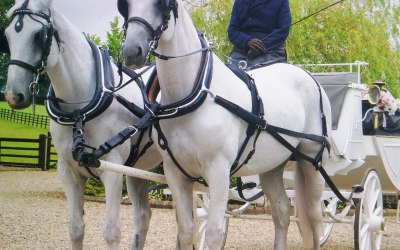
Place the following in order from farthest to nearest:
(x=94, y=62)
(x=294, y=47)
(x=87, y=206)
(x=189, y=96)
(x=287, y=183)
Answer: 1. (x=294, y=47)
2. (x=87, y=206)
3. (x=287, y=183)
4. (x=94, y=62)
5. (x=189, y=96)

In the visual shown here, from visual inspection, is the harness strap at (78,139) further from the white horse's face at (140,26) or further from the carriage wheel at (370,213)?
the carriage wheel at (370,213)

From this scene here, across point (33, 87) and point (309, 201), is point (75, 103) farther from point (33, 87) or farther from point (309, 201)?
point (309, 201)

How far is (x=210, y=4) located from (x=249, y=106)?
16.2 m

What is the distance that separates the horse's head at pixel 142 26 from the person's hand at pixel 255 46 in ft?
5.38

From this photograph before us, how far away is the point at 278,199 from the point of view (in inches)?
239

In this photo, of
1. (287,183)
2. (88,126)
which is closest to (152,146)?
(88,126)

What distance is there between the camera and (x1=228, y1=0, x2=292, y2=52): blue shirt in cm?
615

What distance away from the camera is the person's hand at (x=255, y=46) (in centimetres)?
607

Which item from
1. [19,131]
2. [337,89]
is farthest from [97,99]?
[19,131]

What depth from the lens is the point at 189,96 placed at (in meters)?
4.67

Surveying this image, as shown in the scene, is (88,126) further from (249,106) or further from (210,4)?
(210,4)

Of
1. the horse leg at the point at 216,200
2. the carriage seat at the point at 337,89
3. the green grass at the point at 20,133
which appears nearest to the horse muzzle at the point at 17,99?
the horse leg at the point at 216,200

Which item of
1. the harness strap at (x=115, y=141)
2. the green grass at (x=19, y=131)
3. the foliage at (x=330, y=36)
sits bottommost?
the harness strap at (x=115, y=141)

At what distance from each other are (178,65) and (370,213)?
11.5 feet
